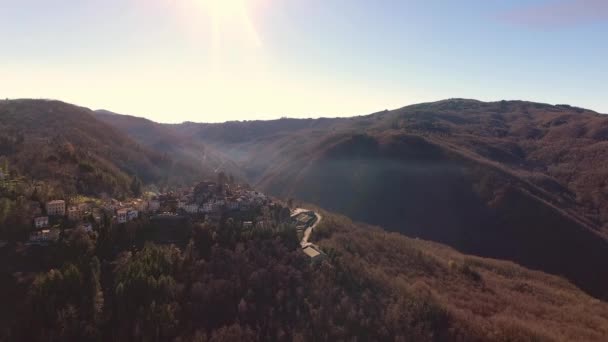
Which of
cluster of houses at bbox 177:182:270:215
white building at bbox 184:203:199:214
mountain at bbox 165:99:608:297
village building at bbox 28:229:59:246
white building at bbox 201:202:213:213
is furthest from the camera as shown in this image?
mountain at bbox 165:99:608:297

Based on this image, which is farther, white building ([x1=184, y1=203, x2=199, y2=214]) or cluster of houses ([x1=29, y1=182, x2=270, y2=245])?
white building ([x1=184, y1=203, x2=199, y2=214])

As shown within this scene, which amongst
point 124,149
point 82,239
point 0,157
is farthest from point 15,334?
point 124,149

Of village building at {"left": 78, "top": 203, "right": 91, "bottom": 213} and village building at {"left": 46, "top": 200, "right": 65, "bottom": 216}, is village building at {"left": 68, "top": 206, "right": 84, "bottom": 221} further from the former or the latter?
village building at {"left": 46, "top": 200, "right": 65, "bottom": 216}

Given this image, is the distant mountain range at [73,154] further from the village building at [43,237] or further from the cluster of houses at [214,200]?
the cluster of houses at [214,200]

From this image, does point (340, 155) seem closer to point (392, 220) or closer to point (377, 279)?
point (392, 220)

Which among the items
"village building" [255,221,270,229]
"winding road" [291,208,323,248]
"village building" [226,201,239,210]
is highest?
"village building" [226,201,239,210]

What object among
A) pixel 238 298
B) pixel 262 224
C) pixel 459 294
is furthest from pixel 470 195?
pixel 238 298

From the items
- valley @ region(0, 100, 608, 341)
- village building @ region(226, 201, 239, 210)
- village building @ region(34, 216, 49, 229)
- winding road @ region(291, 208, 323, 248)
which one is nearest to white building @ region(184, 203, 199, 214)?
valley @ region(0, 100, 608, 341)

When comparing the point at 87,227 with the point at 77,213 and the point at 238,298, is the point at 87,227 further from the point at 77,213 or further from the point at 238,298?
the point at 238,298
